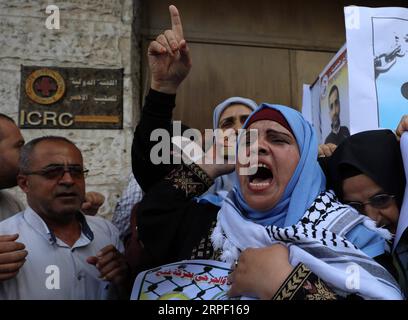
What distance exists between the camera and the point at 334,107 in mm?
1695

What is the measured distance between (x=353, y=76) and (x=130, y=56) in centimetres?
158

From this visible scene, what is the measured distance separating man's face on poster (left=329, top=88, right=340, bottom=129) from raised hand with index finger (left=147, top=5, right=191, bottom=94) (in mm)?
616

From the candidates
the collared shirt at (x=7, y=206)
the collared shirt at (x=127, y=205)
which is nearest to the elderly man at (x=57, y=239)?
the collared shirt at (x=127, y=205)

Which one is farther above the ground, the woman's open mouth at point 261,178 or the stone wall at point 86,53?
the stone wall at point 86,53

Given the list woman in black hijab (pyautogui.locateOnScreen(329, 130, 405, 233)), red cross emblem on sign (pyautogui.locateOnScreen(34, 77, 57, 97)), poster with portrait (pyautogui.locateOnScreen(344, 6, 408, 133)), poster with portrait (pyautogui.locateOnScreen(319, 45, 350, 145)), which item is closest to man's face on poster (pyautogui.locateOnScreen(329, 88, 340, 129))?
poster with portrait (pyautogui.locateOnScreen(319, 45, 350, 145))

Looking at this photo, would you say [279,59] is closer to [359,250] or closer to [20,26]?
[20,26]

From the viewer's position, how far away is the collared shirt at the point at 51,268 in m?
1.40

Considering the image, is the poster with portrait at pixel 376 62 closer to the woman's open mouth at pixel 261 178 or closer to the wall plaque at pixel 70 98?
the woman's open mouth at pixel 261 178

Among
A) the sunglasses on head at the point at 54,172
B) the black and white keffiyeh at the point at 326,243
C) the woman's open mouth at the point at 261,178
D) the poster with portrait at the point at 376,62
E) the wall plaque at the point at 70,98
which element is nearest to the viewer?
the black and white keffiyeh at the point at 326,243

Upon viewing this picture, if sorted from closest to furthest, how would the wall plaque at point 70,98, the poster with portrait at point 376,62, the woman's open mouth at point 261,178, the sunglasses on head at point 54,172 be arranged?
the woman's open mouth at point 261,178 → the poster with portrait at point 376,62 → the sunglasses on head at point 54,172 → the wall plaque at point 70,98

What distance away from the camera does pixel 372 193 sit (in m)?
1.25

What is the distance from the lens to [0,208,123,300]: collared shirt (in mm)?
1397

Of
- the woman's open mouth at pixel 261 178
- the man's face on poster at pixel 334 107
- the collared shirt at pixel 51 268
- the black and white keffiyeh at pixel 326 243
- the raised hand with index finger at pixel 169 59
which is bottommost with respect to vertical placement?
the collared shirt at pixel 51 268

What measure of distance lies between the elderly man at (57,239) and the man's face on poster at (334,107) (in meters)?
0.96
